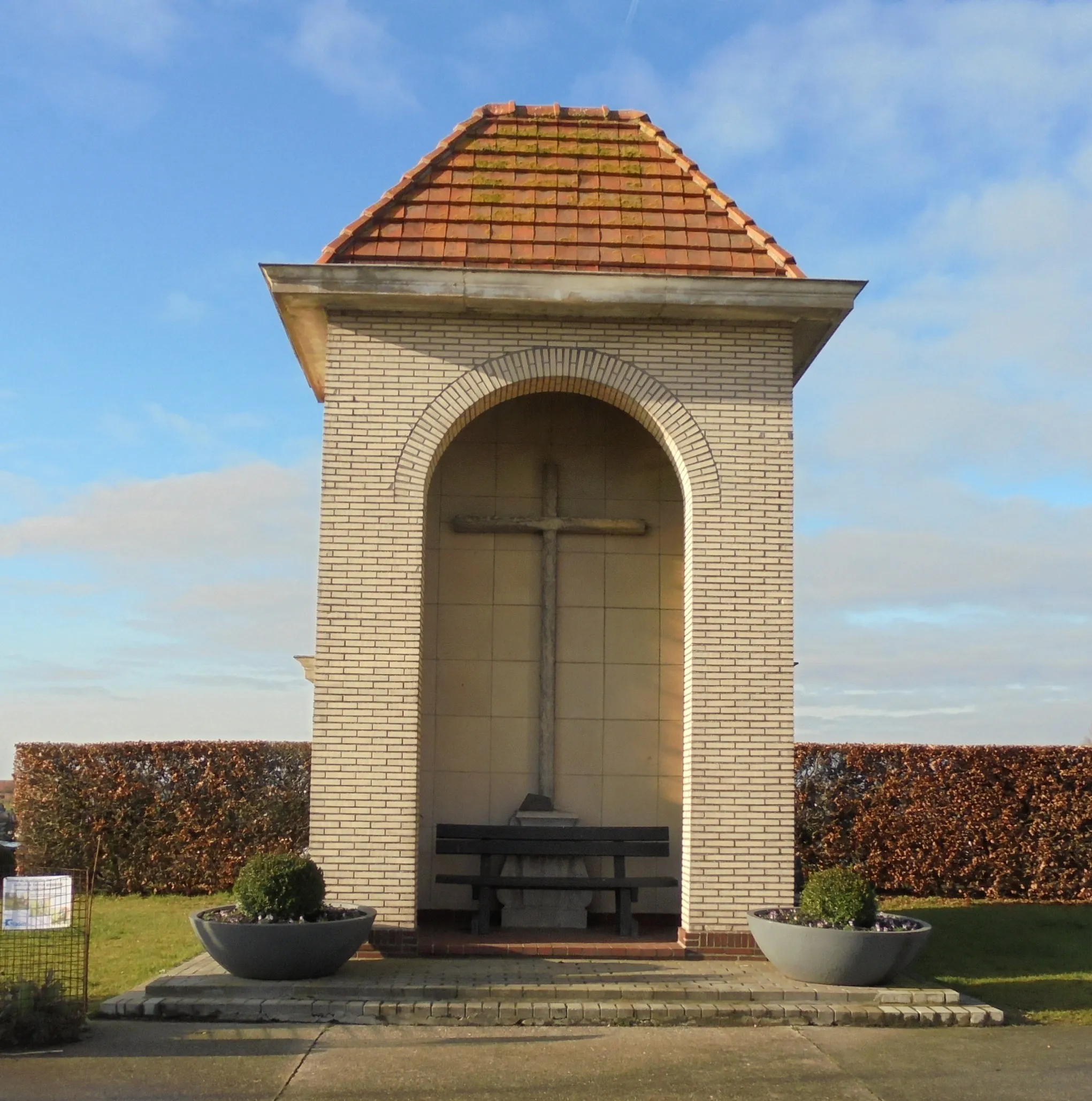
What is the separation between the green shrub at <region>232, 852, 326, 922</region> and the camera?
29.8 feet

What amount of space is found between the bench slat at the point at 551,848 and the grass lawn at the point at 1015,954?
8.08ft

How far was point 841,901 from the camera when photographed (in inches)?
365

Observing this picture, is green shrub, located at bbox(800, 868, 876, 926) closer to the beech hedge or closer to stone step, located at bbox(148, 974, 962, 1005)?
stone step, located at bbox(148, 974, 962, 1005)

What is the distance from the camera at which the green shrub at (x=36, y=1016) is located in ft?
25.3

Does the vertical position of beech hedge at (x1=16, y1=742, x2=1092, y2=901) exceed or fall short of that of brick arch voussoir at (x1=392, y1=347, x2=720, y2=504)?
it falls short

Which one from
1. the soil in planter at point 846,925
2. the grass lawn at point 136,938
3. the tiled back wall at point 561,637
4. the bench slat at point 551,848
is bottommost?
the grass lawn at point 136,938

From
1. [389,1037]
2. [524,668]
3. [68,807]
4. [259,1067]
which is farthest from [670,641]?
[68,807]

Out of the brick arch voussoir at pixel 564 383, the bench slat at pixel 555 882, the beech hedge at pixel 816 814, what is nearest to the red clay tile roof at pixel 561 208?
the brick arch voussoir at pixel 564 383

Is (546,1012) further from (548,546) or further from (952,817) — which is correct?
(952,817)

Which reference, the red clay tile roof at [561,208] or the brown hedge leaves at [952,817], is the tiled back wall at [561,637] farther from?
the brown hedge leaves at [952,817]

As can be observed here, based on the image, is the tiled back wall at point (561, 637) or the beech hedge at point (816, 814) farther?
the beech hedge at point (816, 814)

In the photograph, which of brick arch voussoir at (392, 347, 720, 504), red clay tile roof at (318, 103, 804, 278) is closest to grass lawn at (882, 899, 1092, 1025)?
brick arch voussoir at (392, 347, 720, 504)

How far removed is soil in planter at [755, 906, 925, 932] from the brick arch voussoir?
334cm

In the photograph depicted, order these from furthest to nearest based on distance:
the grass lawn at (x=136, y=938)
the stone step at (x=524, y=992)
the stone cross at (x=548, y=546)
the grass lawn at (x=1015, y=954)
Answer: the stone cross at (x=548, y=546) < the grass lawn at (x=136, y=938) < the grass lawn at (x=1015, y=954) < the stone step at (x=524, y=992)
